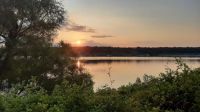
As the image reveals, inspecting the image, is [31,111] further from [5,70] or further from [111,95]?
[5,70]

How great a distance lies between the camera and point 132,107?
8.48m

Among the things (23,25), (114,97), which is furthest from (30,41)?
(114,97)

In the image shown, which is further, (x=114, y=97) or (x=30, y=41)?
(x=30, y=41)

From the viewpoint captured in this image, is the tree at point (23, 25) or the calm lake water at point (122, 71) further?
the tree at point (23, 25)

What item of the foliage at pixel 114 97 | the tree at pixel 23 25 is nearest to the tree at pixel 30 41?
the tree at pixel 23 25

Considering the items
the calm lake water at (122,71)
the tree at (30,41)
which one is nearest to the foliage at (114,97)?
the calm lake water at (122,71)

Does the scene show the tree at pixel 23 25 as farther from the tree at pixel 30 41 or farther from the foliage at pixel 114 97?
the foliage at pixel 114 97

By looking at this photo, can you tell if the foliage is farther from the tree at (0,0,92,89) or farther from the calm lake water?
the tree at (0,0,92,89)

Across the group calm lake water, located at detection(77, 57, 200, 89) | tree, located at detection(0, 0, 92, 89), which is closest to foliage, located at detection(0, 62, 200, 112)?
calm lake water, located at detection(77, 57, 200, 89)

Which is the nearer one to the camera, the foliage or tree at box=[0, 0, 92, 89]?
the foliage

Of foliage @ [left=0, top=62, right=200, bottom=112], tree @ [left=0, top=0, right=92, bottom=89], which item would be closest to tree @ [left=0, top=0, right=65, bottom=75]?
tree @ [left=0, top=0, right=92, bottom=89]

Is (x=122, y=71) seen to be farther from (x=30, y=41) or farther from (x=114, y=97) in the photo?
(x=114, y=97)

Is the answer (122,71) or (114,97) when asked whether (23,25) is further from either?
(114,97)

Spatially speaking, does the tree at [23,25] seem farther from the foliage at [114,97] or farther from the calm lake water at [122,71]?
the foliage at [114,97]
